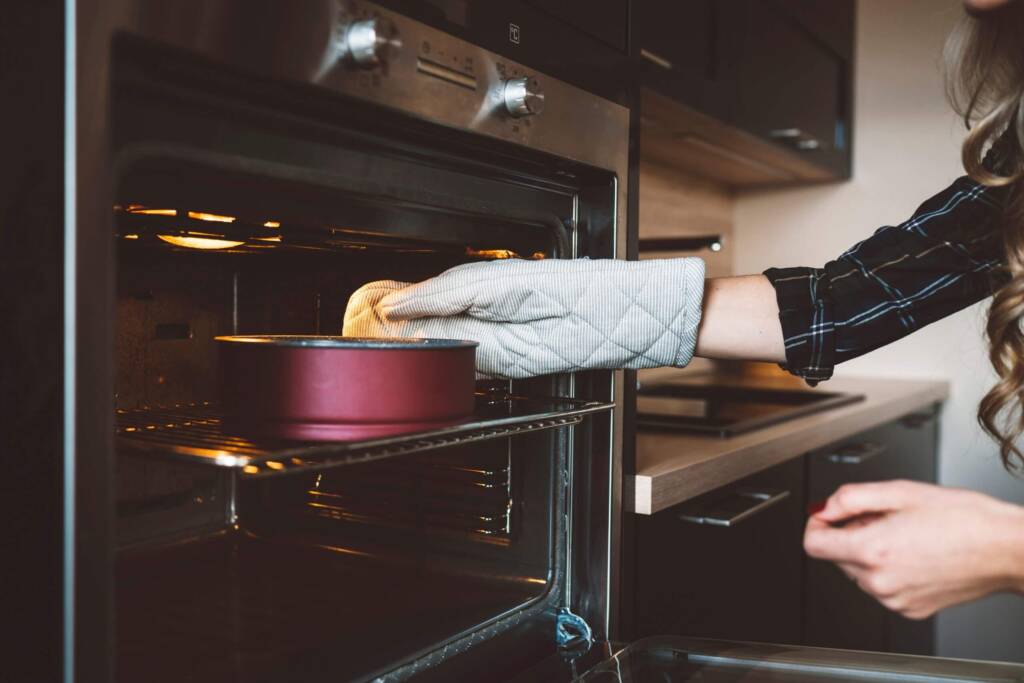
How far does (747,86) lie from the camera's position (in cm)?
165

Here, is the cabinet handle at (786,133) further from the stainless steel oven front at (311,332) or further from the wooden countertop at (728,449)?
the stainless steel oven front at (311,332)

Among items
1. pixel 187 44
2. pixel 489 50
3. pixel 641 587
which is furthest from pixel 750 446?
pixel 187 44

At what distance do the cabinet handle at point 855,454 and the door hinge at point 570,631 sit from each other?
2.64ft

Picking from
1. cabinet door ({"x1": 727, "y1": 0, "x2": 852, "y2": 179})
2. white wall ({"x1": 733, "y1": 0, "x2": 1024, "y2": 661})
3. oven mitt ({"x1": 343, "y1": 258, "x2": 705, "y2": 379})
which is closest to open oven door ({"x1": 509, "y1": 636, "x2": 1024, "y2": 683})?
oven mitt ({"x1": 343, "y1": 258, "x2": 705, "y2": 379})

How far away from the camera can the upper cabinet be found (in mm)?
1323

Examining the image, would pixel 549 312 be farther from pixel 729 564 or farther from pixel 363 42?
pixel 729 564

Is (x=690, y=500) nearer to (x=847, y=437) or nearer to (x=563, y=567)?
(x=563, y=567)

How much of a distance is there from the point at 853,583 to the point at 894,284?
101cm

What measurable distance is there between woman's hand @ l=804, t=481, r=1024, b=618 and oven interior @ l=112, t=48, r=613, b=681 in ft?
0.74

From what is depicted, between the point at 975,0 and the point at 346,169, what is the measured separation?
2.01ft

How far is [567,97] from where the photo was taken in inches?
33.4

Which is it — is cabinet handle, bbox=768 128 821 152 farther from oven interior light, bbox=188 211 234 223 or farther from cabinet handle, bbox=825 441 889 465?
oven interior light, bbox=188 211 234 223

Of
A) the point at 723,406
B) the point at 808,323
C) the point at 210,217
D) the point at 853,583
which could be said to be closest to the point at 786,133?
the point at 723,406

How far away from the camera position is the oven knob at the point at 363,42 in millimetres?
606
